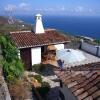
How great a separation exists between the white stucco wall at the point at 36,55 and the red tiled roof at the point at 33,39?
2.02ft

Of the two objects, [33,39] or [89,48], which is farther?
[89,48]

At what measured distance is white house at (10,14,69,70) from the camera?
22.3 meters

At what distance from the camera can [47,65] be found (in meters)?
22.7

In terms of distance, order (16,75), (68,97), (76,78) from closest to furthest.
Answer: (76,78)
(68,97)
(16,75)

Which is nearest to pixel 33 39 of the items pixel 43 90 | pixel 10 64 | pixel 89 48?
pixel 10 64

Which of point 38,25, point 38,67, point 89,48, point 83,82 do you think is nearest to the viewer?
point 83,82

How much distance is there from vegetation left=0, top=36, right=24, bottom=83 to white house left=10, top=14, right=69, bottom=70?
3.96 feet

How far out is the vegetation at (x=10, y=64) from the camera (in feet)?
52.3

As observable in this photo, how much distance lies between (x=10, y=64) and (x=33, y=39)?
652 cm

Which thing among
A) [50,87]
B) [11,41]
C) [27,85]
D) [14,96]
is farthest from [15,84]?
[11,41]

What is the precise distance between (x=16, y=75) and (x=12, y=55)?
3004mm

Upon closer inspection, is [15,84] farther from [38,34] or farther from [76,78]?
[38,34]

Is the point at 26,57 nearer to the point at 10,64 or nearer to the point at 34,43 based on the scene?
the point at 34,43

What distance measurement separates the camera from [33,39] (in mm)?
22969
